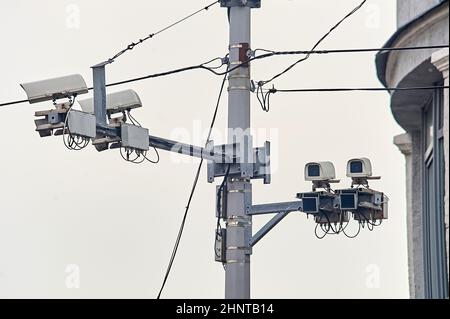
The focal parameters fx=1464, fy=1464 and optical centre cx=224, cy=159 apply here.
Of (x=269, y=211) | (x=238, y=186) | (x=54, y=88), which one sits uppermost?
(x=54, y=88)

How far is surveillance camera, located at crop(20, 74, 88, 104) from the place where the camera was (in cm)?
1708

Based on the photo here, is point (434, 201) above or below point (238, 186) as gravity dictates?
below

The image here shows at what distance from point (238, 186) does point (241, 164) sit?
0.30m

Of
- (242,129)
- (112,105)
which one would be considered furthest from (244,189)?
(112,105)

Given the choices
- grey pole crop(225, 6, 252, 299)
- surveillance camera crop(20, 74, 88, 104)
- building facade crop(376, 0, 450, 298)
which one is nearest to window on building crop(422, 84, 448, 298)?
building facade crop(376, 0, 450, 298)

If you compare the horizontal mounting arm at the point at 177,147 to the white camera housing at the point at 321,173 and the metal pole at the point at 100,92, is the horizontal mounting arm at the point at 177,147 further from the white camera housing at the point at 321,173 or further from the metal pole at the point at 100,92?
the white camera housing at the point at 321,173

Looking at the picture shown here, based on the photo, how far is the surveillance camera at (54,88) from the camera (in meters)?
17.1

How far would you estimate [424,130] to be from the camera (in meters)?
20.4

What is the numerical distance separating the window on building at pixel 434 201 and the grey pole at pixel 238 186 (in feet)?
7.97

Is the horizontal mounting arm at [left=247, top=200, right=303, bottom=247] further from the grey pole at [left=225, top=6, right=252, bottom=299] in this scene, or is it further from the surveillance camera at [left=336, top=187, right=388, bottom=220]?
the surveillance camera at [left=336, top=187, right=388, bottom=220]

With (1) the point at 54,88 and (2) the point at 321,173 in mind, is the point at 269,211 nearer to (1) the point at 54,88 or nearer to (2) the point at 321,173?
(2) the point at 321,173

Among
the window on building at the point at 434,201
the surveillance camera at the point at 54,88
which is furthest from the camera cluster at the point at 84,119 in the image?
the window on building at the point at 434,201

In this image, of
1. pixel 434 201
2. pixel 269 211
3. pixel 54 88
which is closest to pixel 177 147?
pixel 269 211
